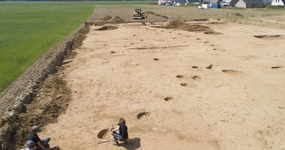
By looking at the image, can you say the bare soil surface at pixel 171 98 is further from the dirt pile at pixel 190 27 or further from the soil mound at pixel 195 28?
the soil mound at pixel 195 28

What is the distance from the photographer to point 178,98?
38.8 ft

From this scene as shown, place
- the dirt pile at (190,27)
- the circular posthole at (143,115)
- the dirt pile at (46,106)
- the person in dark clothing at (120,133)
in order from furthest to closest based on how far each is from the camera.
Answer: the dirt pile at (190,27) < the circular posthole at (143,115) < the dirt pile at (46,106) < the person in dark clothing at (120,133)

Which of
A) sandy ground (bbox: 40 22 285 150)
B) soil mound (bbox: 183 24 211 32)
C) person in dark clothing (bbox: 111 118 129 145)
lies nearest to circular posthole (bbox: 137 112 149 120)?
sandy ground (bbox: 40 22 285 150)

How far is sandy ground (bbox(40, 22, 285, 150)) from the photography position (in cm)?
875

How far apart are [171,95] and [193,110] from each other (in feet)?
5.68

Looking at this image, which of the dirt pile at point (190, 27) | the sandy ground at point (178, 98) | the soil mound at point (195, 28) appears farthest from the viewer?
the soil mound at point (195, 28)

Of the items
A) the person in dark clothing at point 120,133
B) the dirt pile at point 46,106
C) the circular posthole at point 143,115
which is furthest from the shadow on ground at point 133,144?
the dirt pile at point 46,106

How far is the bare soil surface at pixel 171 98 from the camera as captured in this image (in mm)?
8820

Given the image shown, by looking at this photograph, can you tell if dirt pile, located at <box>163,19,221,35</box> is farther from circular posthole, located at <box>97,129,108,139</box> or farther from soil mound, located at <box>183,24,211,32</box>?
circular posthole, located at <box>97,129,108,139</box>

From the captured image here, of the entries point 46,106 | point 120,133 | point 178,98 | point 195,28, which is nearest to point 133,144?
point 120,133

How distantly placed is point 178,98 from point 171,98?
333 mm

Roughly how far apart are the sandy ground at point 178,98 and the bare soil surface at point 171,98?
35 millimetres

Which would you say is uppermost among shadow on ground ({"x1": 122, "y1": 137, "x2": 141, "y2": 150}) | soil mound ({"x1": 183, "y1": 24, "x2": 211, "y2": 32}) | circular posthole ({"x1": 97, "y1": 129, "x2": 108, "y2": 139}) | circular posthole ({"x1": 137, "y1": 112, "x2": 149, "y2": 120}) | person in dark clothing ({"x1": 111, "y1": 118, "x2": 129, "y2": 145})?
soil mound ({"x1": 183, "y1": 24, "x2": 211, "y2": 32})

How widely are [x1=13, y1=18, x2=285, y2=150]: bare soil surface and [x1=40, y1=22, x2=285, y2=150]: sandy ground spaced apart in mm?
35
